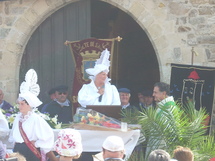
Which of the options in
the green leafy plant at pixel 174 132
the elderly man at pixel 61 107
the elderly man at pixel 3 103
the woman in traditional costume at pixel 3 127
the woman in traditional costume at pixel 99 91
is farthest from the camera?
the elderly man at pixel 3 103

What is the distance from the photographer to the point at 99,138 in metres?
6.51

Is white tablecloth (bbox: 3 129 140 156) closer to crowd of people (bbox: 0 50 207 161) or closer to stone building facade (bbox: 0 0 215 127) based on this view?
crowd of people (bbox: 0 50 207 161)

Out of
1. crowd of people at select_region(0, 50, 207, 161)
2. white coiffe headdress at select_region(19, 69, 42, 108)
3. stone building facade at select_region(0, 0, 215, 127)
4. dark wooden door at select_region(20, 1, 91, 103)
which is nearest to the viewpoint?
crowd of people at select_region(0, 50, 207, 161)

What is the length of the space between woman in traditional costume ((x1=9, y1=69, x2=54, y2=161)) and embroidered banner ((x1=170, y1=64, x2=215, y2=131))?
8.39 ft

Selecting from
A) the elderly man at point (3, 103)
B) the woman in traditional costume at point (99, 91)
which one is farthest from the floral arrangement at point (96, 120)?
the elderly man at point (3, 103)

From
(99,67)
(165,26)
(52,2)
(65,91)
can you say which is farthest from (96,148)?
(52,2)

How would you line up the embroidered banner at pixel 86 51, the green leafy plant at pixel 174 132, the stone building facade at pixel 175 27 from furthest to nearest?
the embroidered banner at pixel 86 51 < the stone building facade at pixel 175 27 < the green leafy plant at pixel 174 132

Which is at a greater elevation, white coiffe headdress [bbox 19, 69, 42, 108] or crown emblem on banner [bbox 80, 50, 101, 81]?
crown emblem on banner [bbox 80, 50, 101, 81]

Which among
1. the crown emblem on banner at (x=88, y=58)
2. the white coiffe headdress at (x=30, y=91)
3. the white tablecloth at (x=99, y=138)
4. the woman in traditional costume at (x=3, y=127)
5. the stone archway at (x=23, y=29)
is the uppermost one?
the stone archway at (x=23, y=29)

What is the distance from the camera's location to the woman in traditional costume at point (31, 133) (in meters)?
6.04

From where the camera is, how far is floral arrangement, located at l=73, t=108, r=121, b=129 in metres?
6.48

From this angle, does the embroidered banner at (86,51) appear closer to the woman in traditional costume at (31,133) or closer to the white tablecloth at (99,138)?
the white tablecloth at (99,138)

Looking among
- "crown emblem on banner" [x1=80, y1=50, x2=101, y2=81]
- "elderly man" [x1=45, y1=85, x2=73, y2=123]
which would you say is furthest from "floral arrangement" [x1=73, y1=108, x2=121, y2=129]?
"crown emblem on banner" [x1=80, y1=50, x2=101, y2=81]

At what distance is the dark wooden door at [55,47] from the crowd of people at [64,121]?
26.1 inches
